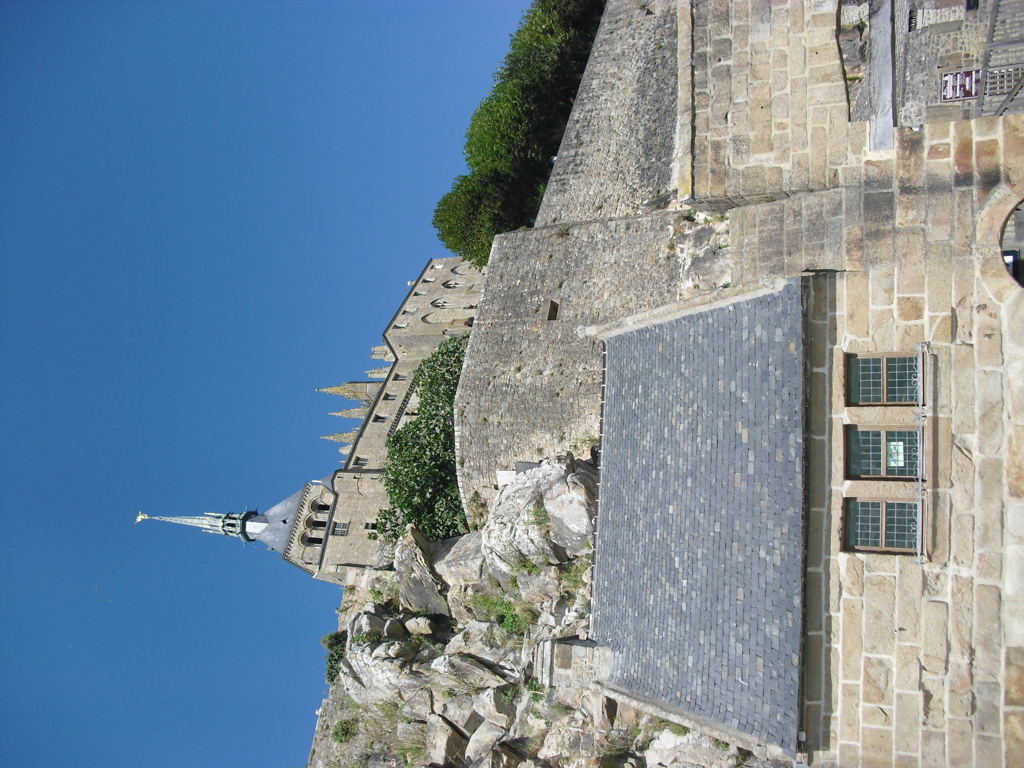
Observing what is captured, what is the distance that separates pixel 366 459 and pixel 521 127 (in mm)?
13071

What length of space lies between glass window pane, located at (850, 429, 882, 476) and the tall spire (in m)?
Result: 32.0

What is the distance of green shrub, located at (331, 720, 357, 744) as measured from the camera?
768 inches

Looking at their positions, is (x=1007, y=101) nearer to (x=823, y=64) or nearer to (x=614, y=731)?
(x=823, y=64)

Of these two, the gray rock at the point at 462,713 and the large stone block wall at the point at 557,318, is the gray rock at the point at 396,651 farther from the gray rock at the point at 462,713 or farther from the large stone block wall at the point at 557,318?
the large stone block wall at the point at 557,318

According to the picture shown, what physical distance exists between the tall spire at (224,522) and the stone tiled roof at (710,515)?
90.8 ft

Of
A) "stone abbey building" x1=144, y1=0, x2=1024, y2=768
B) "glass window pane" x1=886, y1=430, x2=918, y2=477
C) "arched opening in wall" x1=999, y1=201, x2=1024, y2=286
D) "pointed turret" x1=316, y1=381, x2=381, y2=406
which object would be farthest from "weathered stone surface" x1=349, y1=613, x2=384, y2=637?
"pointed turret" x1=316, y1=381, x2=381, y2=406

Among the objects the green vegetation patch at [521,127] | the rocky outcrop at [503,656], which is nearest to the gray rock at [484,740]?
the rocky outcrop at [503,656]

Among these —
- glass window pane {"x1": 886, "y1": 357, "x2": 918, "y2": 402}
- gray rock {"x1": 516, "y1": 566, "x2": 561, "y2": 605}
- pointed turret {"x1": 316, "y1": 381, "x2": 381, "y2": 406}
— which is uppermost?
pointed turret {"x1": 316, "y1": 381, "x2": 381, "y2": 406}

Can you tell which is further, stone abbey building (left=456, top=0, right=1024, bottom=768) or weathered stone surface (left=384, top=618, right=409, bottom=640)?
weathered stone surface (left=384, top=618, right=409, bottom=640)

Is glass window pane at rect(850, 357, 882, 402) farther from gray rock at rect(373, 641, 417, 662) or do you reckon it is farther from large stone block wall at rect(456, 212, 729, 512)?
gray rock at rect(373, 641, 417, 662)

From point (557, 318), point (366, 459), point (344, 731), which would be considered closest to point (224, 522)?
point (366, 459)

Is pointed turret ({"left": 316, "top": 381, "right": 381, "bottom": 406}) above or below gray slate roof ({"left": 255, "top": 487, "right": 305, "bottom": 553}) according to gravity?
above

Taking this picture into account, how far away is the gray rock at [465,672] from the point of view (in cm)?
1591

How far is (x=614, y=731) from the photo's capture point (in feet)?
43.4
